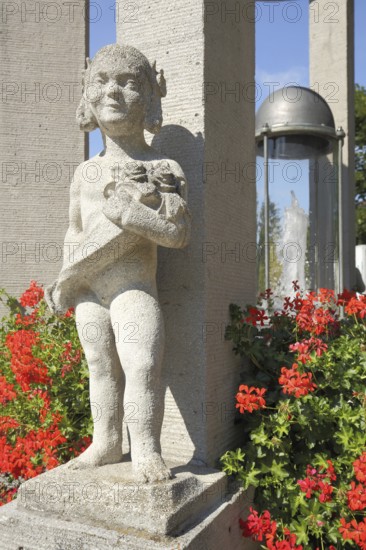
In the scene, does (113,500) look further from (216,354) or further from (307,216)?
(307,216)

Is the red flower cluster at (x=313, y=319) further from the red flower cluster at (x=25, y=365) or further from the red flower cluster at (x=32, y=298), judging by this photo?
the red flower cluster at (x=32, y=298)

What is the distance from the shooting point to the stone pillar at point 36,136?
4.86m

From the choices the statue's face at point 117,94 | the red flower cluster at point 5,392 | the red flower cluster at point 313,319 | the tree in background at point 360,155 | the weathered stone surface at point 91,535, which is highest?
the tree in background at point 360,155

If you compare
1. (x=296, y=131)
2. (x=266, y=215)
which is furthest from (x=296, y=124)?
(x=266, y=215)

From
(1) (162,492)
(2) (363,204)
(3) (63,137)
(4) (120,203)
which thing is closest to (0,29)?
(3) (63,137)

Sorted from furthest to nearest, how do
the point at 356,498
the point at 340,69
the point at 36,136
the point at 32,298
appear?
1. the point at 340,69
2. the point at 36,136
3. the point at 32,298
4. the point at 356,498

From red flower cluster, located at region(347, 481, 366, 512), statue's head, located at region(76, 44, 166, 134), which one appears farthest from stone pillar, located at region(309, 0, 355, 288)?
statue's head, located at region(76, 44, 166, 134)

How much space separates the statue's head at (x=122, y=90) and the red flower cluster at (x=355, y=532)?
184 cm

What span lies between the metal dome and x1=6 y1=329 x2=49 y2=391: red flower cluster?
3.07m

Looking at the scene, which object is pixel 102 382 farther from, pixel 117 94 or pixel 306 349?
pixel 117 94

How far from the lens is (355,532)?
2002 millimetres

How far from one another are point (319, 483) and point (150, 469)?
75cm

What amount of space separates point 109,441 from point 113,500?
316 mm

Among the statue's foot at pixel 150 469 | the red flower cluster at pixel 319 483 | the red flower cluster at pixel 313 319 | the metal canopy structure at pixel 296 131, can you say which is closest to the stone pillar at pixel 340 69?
the metal canopy structure at pixel 296 131
